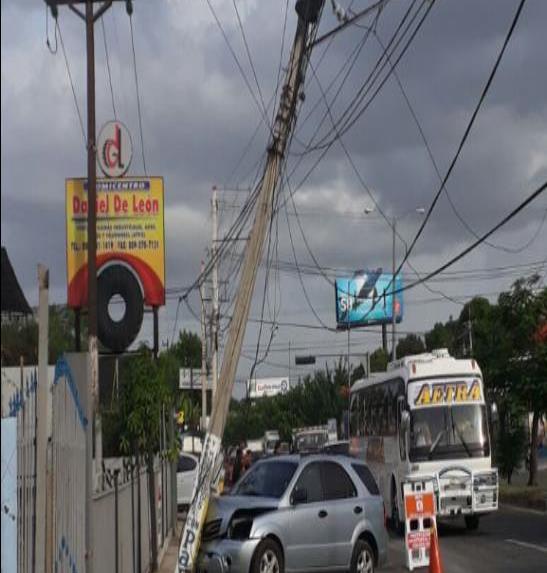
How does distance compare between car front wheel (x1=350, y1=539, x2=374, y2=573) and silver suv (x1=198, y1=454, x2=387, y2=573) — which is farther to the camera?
car front wheel (x1=350, y1=539, x2=374, y2=573)

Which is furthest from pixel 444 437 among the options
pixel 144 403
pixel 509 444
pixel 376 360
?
pixel 376 360

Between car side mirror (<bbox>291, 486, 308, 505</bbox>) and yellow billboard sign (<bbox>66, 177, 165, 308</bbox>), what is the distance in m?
9.53

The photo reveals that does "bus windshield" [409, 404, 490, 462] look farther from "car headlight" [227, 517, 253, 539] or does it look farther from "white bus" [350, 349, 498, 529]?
"car headlight" [227, 517, 253, 539]

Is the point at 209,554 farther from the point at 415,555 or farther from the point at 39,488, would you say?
the point at 39,488

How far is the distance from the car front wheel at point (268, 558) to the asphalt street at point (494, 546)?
3854 mm

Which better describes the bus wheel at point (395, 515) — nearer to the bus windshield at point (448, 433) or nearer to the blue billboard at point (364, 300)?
the bus windshield at point (448, 433)

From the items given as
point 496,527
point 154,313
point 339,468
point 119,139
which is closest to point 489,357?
point 496,527

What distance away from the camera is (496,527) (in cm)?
2742

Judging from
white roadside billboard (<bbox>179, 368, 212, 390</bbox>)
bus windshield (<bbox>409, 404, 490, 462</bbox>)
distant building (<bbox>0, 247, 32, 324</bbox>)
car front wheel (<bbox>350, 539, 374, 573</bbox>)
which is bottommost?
car front wheel (<bbox>350, 539, 374, 573</bbox>)

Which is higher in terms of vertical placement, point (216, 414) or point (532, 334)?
point (532, 334)

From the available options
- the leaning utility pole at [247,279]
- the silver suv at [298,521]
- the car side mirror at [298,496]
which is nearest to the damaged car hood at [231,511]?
the silver suv at [298,521]

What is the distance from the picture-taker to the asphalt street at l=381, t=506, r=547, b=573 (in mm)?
18984

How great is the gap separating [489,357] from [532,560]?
59.2 feet

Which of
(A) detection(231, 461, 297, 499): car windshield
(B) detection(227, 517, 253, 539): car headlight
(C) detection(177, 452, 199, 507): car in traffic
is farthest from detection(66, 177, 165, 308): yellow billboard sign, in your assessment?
(B) detection(227, 517, 253, 539): car headlight
